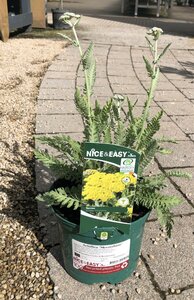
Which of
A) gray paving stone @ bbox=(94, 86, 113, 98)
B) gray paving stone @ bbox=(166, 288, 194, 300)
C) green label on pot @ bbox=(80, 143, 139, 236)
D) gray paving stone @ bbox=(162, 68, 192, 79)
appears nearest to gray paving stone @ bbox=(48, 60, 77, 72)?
gray paving stone @ bbox=(94, 86, 113, 98)

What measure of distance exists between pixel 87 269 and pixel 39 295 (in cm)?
33

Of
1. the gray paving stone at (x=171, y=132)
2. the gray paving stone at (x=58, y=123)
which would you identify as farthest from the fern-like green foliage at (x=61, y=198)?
the gray paving stone at (x=171, y=132)

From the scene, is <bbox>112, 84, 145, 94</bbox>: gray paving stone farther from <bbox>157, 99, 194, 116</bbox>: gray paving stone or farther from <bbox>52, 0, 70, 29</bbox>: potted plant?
<bbox>52, 0, 70, 29</bbox>: potted plant

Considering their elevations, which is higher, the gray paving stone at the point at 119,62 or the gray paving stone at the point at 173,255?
the gray paving stone at the point at 119,62

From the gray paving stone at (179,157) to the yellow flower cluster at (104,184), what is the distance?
1760 millimetres

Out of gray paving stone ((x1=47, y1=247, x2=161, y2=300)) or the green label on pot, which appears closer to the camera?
the green label on pot

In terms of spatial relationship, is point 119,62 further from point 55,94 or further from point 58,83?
point 55,94

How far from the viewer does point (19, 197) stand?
2855mm

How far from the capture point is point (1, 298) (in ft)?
6.71

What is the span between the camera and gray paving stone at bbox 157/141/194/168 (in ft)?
11.3

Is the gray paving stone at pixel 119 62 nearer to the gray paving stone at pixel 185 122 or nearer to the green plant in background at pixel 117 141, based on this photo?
the gray paving stone at pixel 185 122

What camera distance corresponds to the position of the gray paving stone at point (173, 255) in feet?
7.20

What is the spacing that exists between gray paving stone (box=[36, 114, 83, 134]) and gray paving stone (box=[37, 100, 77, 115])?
0.13 metres

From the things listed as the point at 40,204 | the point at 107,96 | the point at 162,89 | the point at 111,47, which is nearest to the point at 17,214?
the point at 40,204
